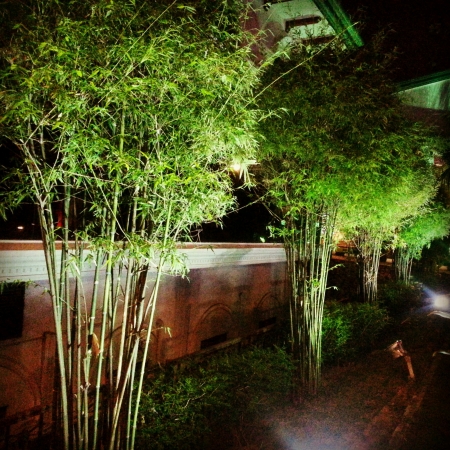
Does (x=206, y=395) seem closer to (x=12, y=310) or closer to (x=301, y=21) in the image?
(x=12, y=310)

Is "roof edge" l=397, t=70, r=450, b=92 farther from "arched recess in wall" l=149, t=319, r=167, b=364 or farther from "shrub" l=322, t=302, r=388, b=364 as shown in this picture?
"arched recess in wall" l=149, t=319, r=167, b=364

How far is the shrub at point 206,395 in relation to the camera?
3449mm

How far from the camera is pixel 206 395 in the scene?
12.8 feet

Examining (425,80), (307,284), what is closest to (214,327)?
(307,284)

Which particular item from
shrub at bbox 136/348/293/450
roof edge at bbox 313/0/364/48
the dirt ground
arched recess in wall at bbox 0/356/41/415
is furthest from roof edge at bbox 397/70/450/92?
arched recess in wall at bbox 0/356/41/415

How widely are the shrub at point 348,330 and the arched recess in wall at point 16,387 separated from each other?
4.88m

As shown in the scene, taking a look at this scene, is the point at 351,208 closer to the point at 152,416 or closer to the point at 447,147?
the point at 152,416

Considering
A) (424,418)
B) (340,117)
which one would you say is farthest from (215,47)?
(424,418)

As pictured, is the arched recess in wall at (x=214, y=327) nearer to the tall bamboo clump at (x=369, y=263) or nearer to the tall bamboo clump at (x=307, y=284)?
the tall bamboo clump at (x=307, y=284)

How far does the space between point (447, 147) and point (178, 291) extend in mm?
14260

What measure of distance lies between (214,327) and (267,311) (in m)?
2.30

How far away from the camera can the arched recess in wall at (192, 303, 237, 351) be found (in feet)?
22.2

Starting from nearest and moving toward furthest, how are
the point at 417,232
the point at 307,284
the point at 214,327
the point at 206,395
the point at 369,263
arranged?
the point at 206,395, the point at 307,284, the point at 214,327, the point at 369,263, the point at 417,232

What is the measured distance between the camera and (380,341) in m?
9.39
